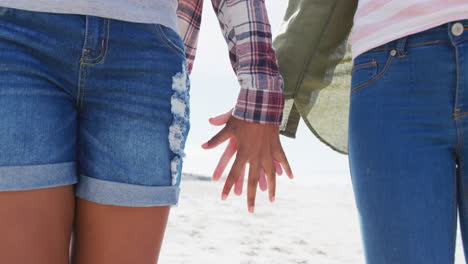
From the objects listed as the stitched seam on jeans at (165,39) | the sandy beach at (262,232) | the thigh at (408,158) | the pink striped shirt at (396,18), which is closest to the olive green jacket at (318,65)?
the pink striped shirt at (396,18)

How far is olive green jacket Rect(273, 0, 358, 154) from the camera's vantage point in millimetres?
1782

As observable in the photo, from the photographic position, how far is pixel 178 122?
1173 millimetres

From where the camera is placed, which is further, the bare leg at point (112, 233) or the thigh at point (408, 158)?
the thigh at point (408, 158)

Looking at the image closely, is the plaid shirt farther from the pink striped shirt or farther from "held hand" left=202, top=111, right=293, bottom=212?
the pink striped shirt

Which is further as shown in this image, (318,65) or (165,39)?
(318,65)

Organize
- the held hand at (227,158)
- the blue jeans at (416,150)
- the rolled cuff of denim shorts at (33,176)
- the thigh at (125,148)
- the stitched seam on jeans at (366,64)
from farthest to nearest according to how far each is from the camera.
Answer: the held hand at (227,158) → the stitched seam on jeans at (366,64) → the blue jeans at (416,150) → the thigh at (125,148) → the rolled cuff of denim shorts at (33,176)

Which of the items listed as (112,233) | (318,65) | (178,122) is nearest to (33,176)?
(112,233)

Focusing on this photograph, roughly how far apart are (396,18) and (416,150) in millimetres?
372

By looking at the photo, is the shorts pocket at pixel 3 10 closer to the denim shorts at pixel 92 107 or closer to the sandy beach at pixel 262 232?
the denim shorts at pixel 92 107

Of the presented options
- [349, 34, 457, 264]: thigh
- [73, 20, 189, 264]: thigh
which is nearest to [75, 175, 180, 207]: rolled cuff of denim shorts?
[73, 20, 189, 264]: thigh

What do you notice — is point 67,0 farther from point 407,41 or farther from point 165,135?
point 407,41

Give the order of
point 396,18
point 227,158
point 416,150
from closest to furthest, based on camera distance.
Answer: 1. point 416,150
2. point 396,18
3. point 227,158

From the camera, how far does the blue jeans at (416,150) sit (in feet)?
4.03

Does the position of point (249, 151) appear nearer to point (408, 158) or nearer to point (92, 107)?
point (408, 158)
